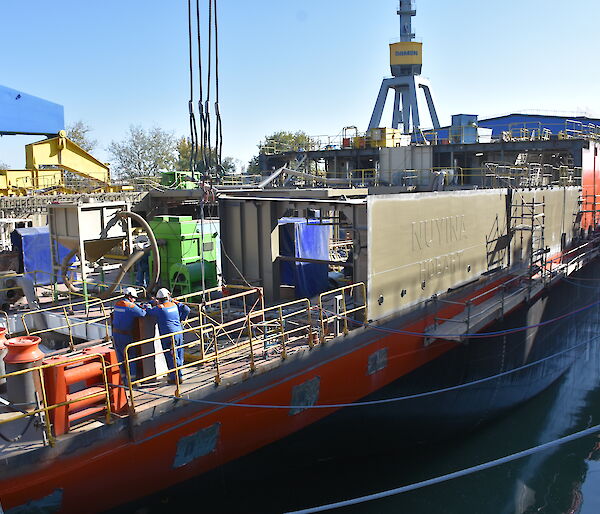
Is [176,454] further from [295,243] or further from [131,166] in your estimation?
[131,166]

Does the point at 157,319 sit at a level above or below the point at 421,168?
below

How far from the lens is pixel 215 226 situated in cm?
1469

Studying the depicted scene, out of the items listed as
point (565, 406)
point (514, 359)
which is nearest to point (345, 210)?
point (514, 359)

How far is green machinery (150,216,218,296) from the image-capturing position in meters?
13.2

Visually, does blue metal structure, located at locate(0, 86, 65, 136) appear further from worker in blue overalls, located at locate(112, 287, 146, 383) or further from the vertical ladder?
the vertical ladder

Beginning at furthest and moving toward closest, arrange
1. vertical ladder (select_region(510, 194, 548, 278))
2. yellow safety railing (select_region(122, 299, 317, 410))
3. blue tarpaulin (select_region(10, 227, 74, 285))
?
vertical ladder (select_region(510, 194, 548, 278)) < blue tarpaulin (select_region(10, 227, 74, 285)) < yellow safety railing (select_region(122, 299, 317, 410))

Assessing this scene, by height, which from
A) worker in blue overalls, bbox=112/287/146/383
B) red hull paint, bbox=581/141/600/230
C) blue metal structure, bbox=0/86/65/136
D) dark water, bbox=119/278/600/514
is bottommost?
dark water, bbox=119/278/600/514

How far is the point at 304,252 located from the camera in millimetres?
13750

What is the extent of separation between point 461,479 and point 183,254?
8.18 m

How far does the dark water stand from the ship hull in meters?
0.30

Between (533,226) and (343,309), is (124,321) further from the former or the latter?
(533,226)

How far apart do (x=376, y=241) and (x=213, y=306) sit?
426cm

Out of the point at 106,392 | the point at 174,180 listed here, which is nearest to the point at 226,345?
the point at 106,392

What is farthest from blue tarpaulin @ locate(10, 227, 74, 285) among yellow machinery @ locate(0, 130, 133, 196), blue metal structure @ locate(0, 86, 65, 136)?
yellow machinery @ locate(0, 130, 133, 196)
